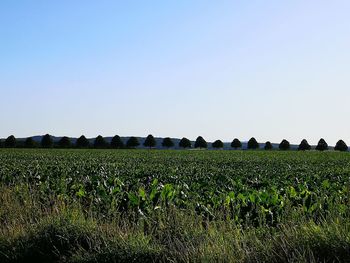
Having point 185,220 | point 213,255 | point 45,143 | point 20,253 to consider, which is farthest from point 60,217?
point 45,143

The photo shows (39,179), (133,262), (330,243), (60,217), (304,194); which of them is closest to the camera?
(330,243)

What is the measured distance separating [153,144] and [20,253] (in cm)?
11825

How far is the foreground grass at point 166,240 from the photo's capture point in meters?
6.19

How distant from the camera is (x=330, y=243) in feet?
20.1

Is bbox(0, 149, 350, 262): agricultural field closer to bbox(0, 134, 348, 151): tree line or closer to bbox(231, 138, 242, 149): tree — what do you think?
bbox(0, 134, 348, 151): tree line

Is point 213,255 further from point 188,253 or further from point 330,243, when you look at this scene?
point 330,243

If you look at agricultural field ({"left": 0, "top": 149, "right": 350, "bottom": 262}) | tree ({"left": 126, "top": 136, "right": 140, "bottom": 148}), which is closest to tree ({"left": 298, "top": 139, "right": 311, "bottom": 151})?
tree ({"left": 126, "top": 136, "right": 140, "bottom": 148})

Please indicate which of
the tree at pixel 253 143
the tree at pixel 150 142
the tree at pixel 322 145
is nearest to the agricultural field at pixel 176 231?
the tree at pixel 150 142

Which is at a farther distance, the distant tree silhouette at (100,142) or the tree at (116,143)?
the tree at (116,143)

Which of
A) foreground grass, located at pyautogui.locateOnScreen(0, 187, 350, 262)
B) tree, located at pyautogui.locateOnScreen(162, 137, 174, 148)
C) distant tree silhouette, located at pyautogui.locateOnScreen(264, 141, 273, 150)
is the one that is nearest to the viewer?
foreground grass, located at pyautogui.locateOnScreen(0, 187, 350, 262)

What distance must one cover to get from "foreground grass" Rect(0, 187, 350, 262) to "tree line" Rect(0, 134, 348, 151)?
90161 millimetres

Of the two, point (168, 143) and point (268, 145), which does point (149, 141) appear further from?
point (268, 145)

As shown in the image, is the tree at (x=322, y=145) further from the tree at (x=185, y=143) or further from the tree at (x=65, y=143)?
the tree at (x=65, y=143)

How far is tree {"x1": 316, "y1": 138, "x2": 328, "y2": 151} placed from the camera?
123500 mm
